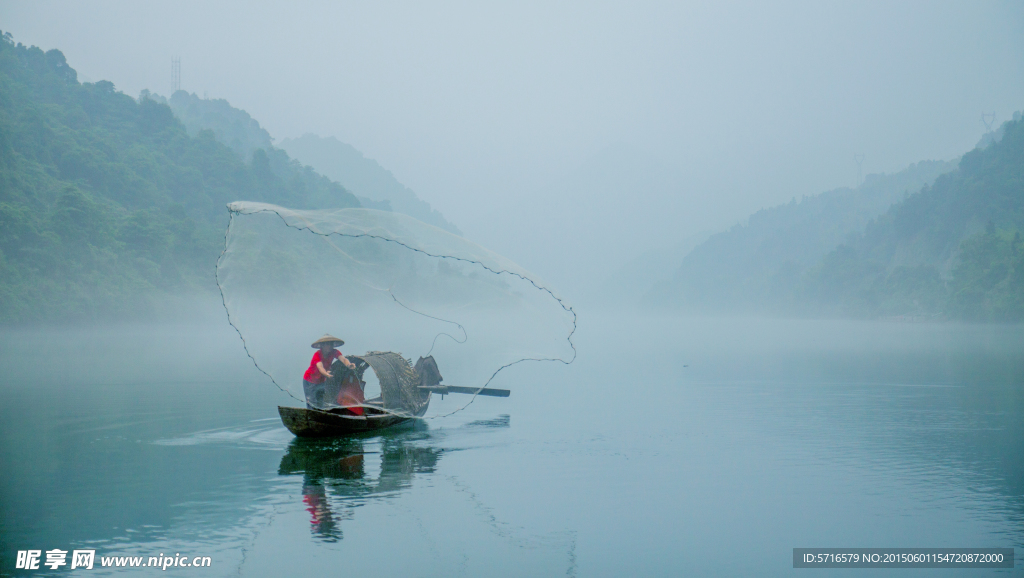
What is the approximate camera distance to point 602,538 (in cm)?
845

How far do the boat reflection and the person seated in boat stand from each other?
61cm

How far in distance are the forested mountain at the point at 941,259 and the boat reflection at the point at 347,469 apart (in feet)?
232

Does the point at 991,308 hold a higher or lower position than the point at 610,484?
higher

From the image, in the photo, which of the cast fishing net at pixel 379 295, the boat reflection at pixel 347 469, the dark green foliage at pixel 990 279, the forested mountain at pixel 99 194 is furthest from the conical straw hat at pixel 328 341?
the dark green foliage at pixel 990 279

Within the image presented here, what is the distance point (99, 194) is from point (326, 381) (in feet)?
231

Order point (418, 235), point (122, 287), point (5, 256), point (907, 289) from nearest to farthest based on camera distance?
point (418, 235) → point (5, 256) → point (122, 287) → point (907, 289)

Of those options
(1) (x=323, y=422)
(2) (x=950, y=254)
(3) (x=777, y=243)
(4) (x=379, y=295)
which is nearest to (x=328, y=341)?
(1) (x=323, y=422)

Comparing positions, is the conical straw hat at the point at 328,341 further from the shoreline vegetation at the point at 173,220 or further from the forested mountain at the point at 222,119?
the forested mountain at the point at 222,119

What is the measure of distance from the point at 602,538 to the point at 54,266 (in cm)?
5500

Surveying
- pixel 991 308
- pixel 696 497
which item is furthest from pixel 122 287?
pixel 991 308

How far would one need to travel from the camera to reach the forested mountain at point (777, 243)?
151500 mm

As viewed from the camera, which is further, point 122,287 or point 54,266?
point 122,287

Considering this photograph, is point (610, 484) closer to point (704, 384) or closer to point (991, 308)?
point (704, 384)

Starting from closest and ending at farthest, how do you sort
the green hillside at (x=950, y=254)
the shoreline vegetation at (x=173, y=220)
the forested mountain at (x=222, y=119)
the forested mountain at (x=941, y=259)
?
the shoreline vegetation at (x=173, y=220) < the green hillside at (x=950, y=254) < the forested mountain at (x=941, y=259) < the forested mountain at (x=222, y=119)
